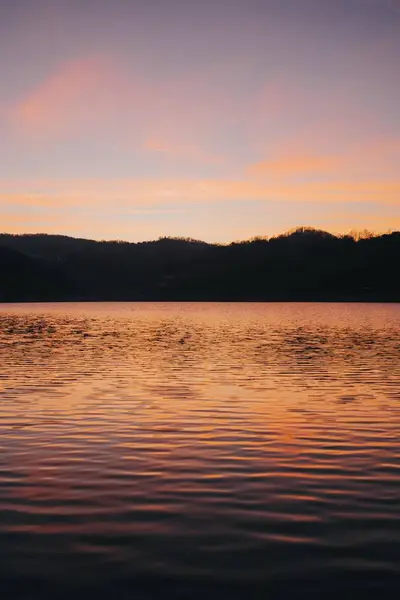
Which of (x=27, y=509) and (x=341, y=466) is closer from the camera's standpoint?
(x=27, y=509)

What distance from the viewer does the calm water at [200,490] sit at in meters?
11.3

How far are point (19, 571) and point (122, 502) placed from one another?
4378 millimetres

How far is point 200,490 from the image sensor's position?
16.8m

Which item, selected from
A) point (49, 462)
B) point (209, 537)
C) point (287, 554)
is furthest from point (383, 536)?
point (49, 462)

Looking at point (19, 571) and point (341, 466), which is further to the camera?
point (341, 466)

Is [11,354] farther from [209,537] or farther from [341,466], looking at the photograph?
[209,537]

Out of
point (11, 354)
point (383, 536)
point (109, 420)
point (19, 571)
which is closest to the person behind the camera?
point (19, 571)

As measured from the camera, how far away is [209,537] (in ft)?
43.3

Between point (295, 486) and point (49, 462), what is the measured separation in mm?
7262

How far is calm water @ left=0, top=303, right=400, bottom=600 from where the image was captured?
1127cm

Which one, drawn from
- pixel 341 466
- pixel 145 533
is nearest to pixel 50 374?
pixel 341 466

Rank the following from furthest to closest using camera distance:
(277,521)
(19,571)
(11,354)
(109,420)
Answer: (11,354), (109,420), (277,521), (19,571)

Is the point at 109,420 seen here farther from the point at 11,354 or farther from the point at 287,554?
the point at 11,354

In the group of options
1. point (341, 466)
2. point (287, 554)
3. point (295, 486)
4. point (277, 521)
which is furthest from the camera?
point (341, 466)
